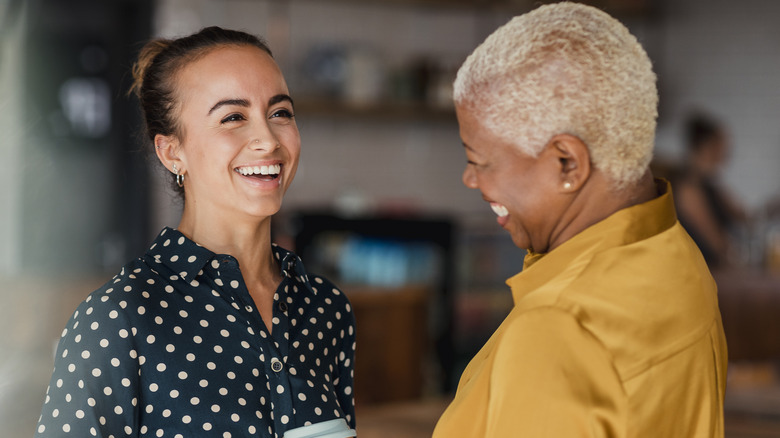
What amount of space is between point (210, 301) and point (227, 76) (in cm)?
36

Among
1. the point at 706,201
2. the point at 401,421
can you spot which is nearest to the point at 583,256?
the point at 401,421

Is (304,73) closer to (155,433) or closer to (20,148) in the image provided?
(20,148)

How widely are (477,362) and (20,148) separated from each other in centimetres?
101

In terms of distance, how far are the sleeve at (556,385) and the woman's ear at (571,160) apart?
0.19 meters

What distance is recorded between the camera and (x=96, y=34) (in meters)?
4.77

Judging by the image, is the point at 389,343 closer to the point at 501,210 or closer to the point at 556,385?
the point at 501,210

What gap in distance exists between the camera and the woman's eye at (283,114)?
1.40 meters

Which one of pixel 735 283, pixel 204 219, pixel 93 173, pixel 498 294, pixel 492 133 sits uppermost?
pixel 492 133

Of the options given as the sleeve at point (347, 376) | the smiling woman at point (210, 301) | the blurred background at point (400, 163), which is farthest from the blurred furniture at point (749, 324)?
the smiling woman at point (210, 301)

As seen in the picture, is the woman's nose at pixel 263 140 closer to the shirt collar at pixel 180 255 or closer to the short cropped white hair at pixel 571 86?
the shirt collar at pixel 180 255

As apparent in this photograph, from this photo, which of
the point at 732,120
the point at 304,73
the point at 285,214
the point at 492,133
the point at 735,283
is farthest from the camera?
the point at 732,120

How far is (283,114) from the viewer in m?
1.42

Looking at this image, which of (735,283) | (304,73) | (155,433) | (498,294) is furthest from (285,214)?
(155,433)

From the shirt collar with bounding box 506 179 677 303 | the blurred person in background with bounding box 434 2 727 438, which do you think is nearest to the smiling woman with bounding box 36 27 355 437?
the blurred person in background with bounding box 434 2 727 438
